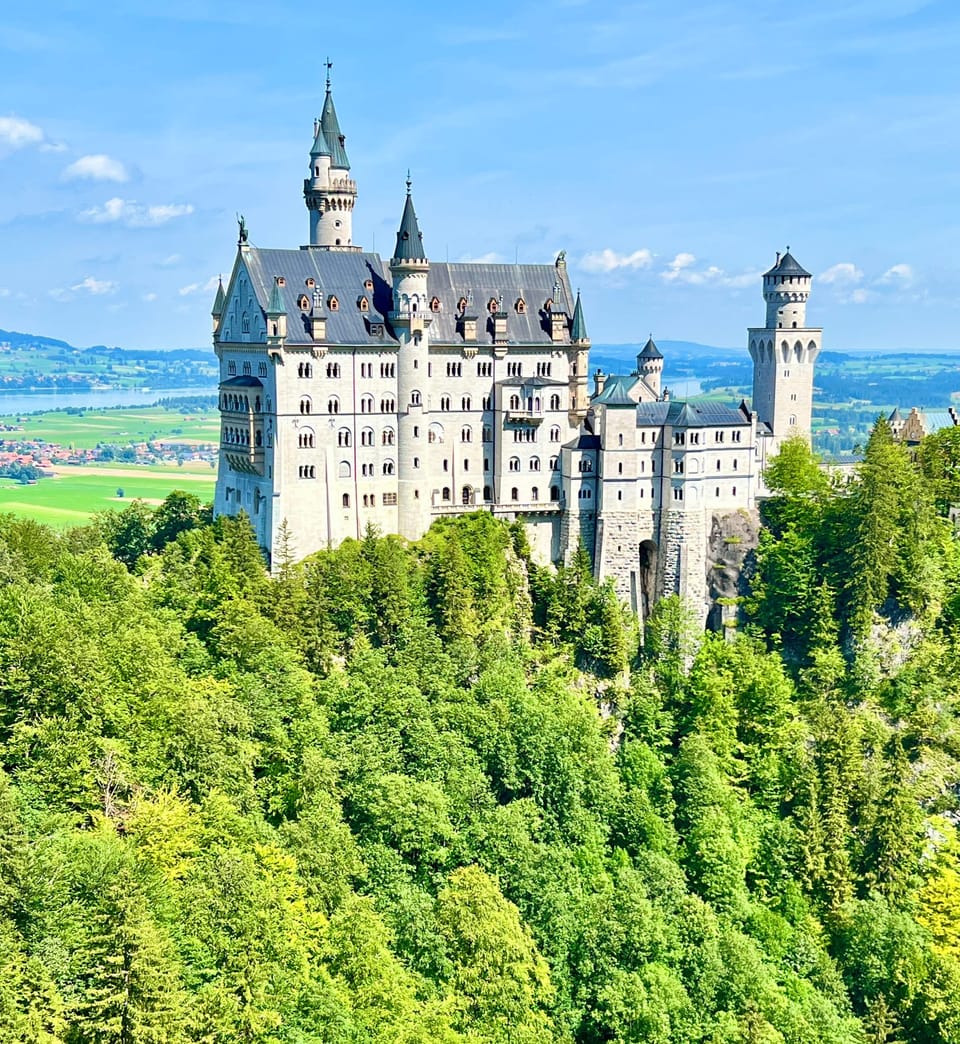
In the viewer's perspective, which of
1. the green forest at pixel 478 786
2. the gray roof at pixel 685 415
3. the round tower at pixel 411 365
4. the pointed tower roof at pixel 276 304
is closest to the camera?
the green forest at pixel 478 786

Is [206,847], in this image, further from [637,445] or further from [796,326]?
[796,326]

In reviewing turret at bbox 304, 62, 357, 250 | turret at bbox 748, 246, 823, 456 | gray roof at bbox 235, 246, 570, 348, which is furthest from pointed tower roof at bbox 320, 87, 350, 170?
turret at bbox 748, 246, 823, 456

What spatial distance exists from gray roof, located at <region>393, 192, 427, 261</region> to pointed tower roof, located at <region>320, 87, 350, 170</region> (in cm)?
1158

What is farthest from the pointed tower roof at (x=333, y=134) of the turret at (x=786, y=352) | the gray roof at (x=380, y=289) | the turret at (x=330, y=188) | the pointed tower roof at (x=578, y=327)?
the turret at (x=786, y=352)

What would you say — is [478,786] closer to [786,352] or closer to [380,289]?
[380,289]

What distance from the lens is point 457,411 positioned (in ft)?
318

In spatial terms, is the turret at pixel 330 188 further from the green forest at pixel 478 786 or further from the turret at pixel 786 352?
the turret at pixel 786 352

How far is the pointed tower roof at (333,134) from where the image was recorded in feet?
337

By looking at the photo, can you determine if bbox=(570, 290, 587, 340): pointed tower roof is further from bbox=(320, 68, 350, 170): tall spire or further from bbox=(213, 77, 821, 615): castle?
bbox=(320, 68, 350, 170): tall spire

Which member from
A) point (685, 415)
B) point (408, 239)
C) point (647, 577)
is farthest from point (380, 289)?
point (647, 577)

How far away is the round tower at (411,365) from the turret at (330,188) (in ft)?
33.3

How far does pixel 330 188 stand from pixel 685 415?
101ft

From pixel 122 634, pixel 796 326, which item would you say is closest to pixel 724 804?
pixel 122 634

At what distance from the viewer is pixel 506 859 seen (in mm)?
68562
